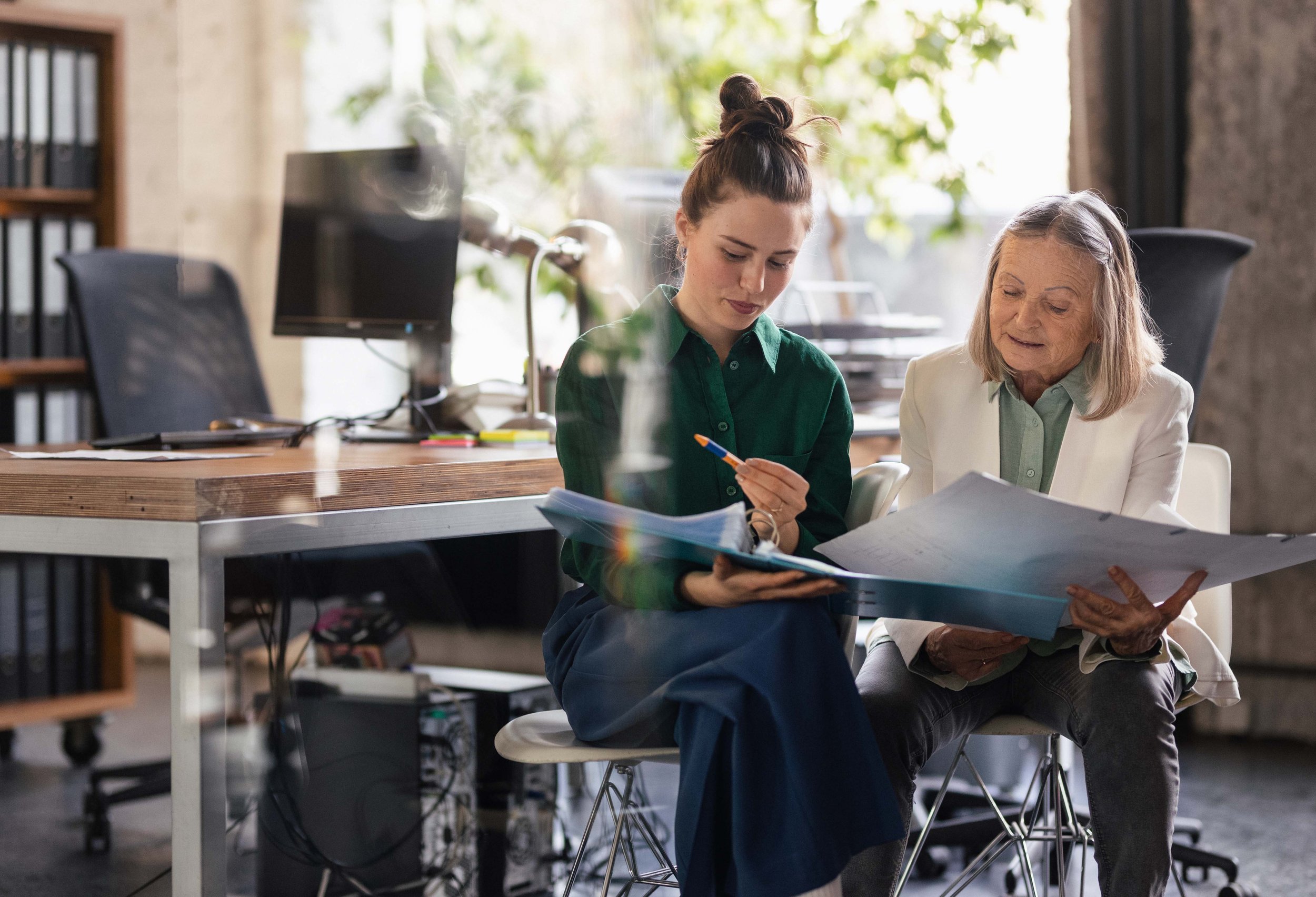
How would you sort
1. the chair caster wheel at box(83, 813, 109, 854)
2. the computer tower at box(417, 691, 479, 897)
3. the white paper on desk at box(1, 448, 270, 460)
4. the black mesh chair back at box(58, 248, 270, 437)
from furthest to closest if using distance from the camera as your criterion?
1. the black mesh chair back at box(58, 248, 270, 437)
2. the chair caster wheel at box(83, 813, 109, 854)
3. the computer tower at box(417, 691, 479, 897)
4. the white paper on desk at box(1, 448, 270, 460)

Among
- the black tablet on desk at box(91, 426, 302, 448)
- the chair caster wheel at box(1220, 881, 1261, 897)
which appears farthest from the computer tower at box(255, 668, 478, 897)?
the chair caster wheel at box(1220, 881, 1261, 897)

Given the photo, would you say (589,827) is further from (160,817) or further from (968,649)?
(160,817)

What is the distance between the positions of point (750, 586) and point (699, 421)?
0.22 meters

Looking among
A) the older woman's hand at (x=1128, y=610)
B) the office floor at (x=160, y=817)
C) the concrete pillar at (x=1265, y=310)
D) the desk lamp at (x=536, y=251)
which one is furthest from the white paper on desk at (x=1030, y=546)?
the concrete pillar at (x=1265, y=310)

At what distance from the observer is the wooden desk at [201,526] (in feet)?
3.54

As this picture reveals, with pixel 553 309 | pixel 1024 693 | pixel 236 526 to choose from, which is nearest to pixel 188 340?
pixel 553 309

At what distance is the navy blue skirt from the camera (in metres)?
0.97

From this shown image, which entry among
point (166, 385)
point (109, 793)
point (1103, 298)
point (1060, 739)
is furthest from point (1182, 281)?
point (109, 793)

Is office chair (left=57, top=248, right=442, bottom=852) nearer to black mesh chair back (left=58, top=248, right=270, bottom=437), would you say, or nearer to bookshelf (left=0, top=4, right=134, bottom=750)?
black mesh chair back (left=58, top=248, right=270, bottom=437)

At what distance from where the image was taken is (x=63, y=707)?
9.18ft

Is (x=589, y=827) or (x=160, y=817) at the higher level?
(x=589, y=827)

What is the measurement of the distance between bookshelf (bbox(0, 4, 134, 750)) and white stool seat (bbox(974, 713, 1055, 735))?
2.20 meters

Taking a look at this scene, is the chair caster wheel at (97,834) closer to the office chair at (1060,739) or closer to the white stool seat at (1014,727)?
the office chair at (1060,739)

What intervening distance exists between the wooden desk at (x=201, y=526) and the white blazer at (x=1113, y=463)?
488mm
